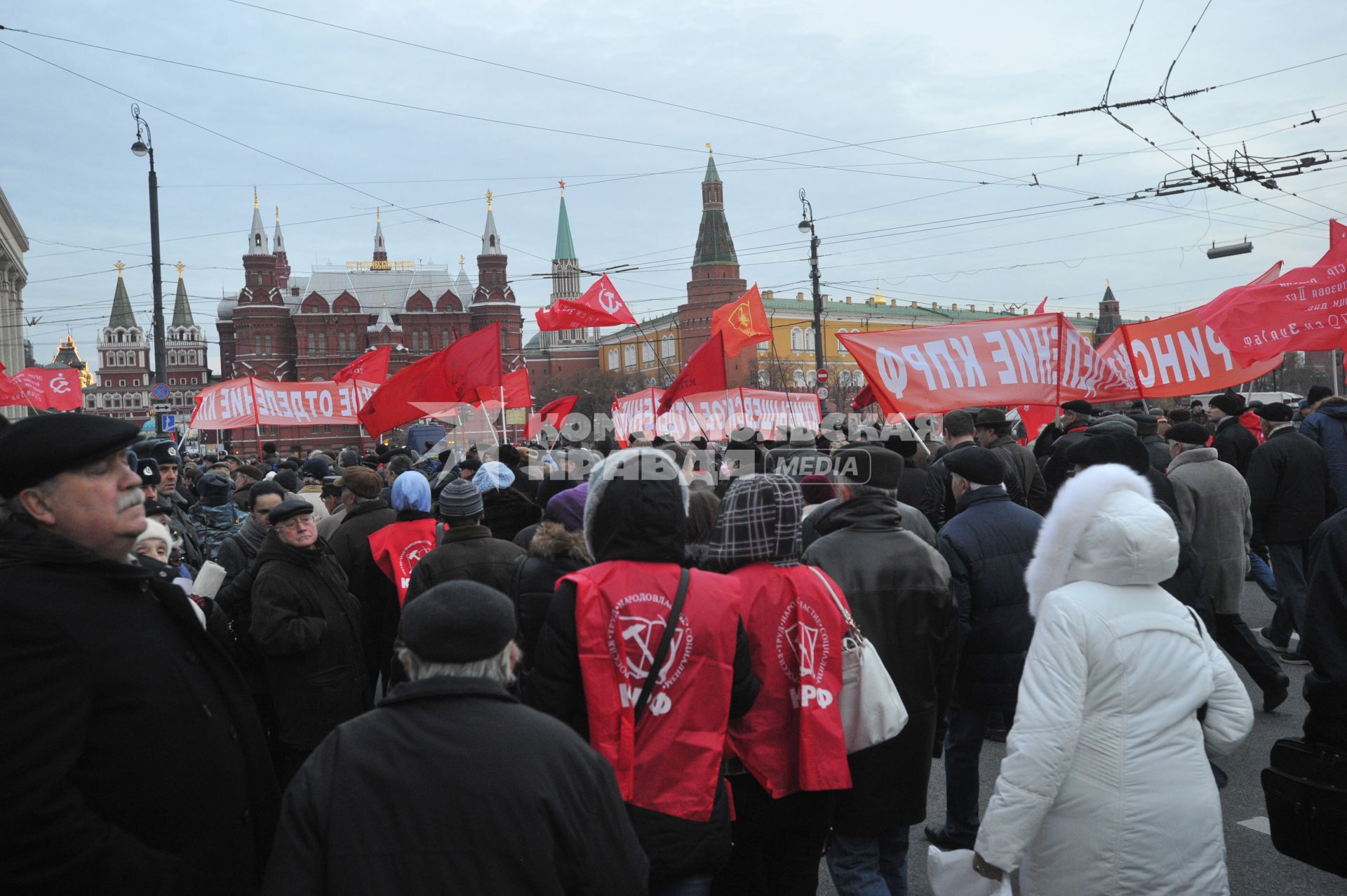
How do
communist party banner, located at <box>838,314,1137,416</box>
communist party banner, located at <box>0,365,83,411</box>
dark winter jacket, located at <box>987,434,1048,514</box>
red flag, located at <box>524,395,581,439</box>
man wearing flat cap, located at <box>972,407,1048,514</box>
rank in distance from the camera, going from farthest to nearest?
communist party banner, located at <box>0,365,83,411</box> < red flag, located at <box>524,395,581,439</box> < communist party banner, located at <box>838,314,1137,416</box> < man wearing flat cap, located at <box>972,407,1048,514</box> < dark winter jacket, located at <box>987,434,1048,514</box>

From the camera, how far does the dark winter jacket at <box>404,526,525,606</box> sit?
470 cm

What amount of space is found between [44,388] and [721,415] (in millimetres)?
14928

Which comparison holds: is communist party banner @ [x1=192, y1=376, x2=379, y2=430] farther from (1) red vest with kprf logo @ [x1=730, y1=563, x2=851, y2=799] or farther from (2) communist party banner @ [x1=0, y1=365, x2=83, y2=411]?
(1) red vest with kprf logo @ [x1=730, y1=563, x2=851, y2=799]

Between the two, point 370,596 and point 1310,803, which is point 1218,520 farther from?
point 370,596

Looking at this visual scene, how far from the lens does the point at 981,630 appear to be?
15.3ft

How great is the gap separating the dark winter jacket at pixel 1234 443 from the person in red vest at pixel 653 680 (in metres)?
8.18

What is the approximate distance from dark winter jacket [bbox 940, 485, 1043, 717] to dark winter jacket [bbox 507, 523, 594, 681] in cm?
183

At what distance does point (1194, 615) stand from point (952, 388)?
17.8ft

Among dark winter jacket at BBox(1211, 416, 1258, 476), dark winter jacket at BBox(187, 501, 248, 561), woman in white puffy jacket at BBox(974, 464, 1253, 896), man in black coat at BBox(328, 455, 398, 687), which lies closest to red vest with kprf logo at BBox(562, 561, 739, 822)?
woman in white puffy jacket at BBox(974, 464, 1253, 896)

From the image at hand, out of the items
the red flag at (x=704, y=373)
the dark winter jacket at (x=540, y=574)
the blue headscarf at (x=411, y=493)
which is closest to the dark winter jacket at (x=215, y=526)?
the blue headscarf at (x=411, y=493)

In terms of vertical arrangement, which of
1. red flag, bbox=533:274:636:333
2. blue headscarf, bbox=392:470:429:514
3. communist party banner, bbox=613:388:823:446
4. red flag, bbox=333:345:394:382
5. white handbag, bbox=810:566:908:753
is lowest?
white handbag, bbox=810:566:908:753

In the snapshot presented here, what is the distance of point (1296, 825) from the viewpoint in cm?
349

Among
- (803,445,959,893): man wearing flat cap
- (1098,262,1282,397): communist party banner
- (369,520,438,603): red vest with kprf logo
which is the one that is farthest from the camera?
(1098,262,1282,397): communist party banner

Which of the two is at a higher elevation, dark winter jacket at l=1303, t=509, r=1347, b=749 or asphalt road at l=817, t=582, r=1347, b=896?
dark winter jacket at l=1303, t=509, r=1347, b=749
